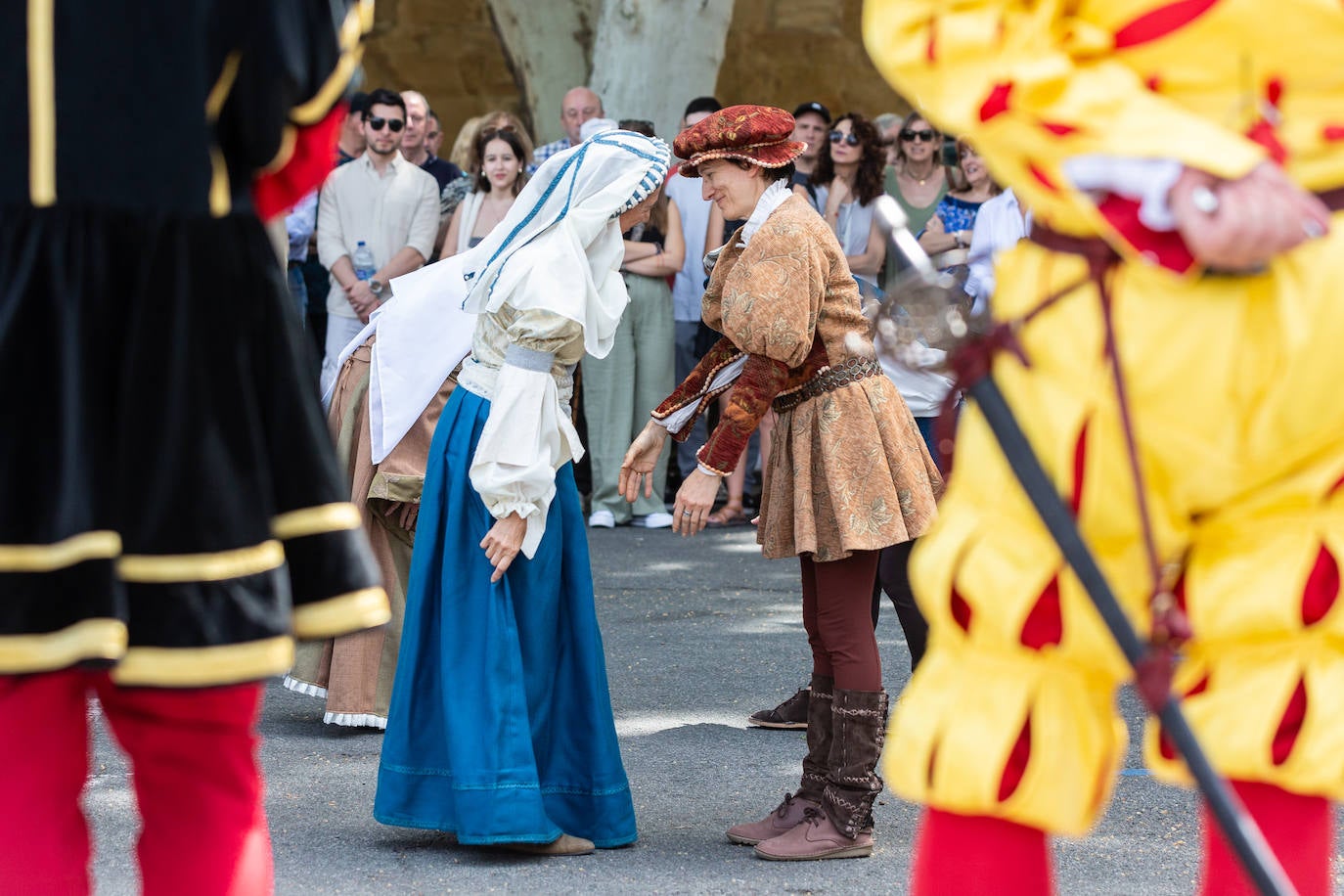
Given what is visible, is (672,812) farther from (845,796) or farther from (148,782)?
(148,782)

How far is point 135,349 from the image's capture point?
6.66 feet

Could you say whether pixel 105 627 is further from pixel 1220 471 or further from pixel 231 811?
pixel 1220 471

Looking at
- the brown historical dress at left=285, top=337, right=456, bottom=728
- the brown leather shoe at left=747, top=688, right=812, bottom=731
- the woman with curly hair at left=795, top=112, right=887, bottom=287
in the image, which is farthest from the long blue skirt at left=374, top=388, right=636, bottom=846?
the woman with curly hair at left=795, top=112, right=887, bottom=287

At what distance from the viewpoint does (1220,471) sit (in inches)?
76.8

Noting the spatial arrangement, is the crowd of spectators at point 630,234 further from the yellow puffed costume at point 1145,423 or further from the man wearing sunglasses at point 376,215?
the yellow puffed costume at point 1145,423

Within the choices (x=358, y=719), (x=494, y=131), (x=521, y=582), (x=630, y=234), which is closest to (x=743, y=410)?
(x=521, y=582)

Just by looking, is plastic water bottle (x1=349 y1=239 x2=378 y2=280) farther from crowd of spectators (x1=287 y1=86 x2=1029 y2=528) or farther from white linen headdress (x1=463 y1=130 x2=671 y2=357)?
white linen headdress (x1=463 y1=130 x2=671 y2=357)

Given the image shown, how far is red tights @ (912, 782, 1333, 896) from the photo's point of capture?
6.72 ft

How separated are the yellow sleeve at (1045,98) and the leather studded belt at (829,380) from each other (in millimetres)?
1915

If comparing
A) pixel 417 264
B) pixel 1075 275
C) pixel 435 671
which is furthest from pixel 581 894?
pixel 417 264

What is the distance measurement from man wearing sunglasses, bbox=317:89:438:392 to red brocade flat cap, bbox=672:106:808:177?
15.5ft

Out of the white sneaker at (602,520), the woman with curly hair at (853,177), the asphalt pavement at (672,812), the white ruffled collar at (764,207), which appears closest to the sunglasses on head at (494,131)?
the woman with curly hair at (853,177)

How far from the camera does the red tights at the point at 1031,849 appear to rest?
205 cm

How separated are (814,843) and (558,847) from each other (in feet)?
1.86
